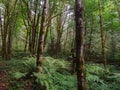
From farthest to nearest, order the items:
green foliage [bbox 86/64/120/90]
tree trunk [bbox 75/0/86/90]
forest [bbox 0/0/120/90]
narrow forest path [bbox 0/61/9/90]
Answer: green foliage [bbox 86/64/120/90]
narrow forest path [bbox 0/61/9/90]
forest [bbox 0/0/120/90]
tree trunk [bbox 75/0/86/90]

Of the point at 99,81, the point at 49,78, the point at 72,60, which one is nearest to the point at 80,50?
the point at 49,78

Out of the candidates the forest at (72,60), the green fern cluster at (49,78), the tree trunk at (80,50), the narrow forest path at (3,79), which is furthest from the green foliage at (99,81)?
the tree trunk at (80,50)

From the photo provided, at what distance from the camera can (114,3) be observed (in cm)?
1430

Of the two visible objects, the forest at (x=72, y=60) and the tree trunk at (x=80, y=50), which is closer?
the tree trunk at (x=80, y=50)

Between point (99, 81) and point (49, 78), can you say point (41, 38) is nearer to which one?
point (49, 78)

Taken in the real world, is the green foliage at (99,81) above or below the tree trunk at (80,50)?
below

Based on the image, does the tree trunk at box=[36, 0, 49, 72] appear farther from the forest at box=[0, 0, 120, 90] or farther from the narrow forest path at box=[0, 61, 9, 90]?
the narrow forest path at box=[0, 61, 9, 90]

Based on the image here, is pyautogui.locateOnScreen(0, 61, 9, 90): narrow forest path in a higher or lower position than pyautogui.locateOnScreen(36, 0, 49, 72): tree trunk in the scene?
lower

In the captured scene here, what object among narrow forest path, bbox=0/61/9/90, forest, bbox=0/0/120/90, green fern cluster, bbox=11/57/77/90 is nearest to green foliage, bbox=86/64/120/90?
forest, bbox=0/0/120/90

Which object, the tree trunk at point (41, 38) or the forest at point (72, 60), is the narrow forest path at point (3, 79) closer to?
the forest at point (72, 60)

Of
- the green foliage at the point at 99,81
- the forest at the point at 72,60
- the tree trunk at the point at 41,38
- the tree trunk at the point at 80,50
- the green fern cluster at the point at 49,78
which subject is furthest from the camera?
the green foliage at the point at 99,81

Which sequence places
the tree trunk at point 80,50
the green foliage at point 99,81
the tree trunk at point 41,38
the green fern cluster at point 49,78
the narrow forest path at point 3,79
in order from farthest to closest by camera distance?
the green foliage at point 99,81, the tree trunk at point 41,38, the green fern cluster at point 49,78, the narrow forest path at point 3,79, the tree trunk at point 80,50

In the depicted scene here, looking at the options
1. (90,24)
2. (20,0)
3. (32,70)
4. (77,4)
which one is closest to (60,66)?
(32,70)

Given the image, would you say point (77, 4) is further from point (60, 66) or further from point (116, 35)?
point (116, 35)
